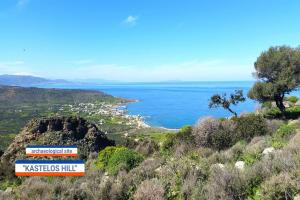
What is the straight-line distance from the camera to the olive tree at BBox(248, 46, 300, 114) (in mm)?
29766

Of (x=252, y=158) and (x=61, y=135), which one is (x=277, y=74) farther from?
(x=61, y=135)

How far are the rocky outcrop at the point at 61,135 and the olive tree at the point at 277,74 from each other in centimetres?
1907

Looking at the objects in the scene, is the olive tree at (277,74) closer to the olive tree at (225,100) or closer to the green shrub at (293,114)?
the green shrub at (293,114)

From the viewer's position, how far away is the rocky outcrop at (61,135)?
132ft

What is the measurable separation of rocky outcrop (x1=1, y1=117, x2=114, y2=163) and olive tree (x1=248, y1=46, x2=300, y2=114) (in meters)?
19.1

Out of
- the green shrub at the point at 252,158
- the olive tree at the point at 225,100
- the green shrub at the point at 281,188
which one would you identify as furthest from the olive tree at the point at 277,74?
the green shrub at the point at 281,188

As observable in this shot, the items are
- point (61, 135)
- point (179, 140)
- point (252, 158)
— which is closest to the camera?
point (252, 158)

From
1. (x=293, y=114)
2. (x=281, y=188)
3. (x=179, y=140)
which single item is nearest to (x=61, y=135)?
(x=179, y=140)

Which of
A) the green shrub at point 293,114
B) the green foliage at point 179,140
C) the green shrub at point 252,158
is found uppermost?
the green shrub at point 252,158

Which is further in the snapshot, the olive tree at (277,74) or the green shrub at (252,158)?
the olive tree at (277,74)

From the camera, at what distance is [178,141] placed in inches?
984

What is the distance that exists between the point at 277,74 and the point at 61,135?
83.3 ft

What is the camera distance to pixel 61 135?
42844 millimetres

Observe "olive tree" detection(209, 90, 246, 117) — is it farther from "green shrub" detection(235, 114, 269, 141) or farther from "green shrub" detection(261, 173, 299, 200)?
"green shrub" detection(261, 173, 299, 200)
